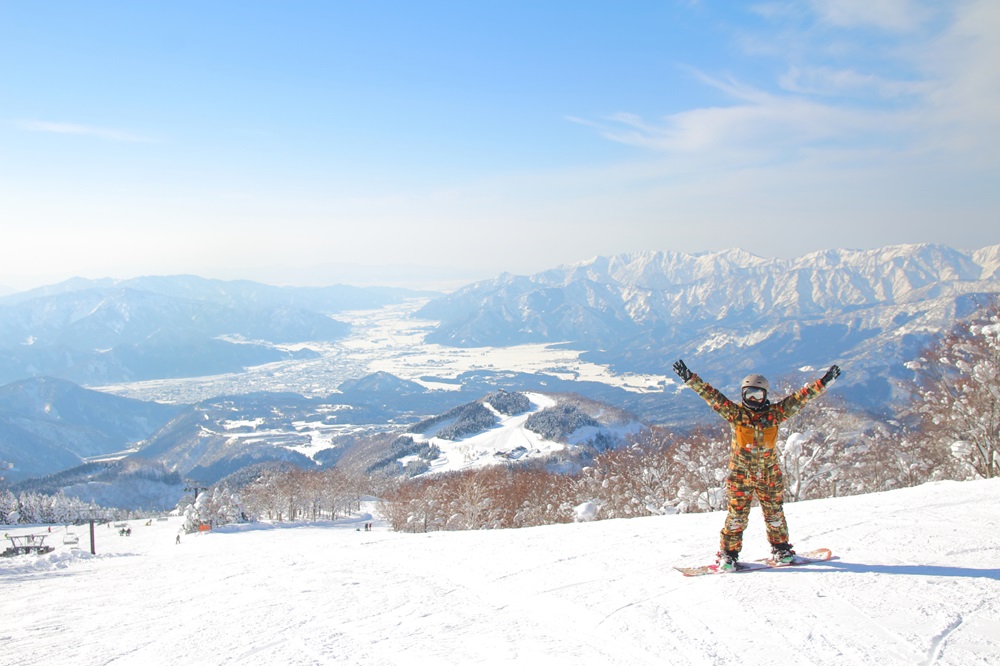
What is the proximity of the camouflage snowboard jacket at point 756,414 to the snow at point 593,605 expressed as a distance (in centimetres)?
168

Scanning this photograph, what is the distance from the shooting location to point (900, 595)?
6.57m

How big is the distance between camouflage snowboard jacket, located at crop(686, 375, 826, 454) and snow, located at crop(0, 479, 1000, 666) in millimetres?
1676

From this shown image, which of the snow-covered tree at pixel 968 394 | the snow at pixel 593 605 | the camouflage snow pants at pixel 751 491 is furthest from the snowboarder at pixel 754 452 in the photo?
the snow-covered tree at pixel 968 394

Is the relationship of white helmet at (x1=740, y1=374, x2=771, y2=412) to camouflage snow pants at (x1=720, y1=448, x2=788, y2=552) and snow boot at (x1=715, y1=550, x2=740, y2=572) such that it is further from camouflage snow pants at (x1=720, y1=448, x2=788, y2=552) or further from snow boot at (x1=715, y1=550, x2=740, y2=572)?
snow boot at (x1=715, y1=550, x2=740, y2=572)

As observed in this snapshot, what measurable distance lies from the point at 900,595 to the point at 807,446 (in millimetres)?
22127

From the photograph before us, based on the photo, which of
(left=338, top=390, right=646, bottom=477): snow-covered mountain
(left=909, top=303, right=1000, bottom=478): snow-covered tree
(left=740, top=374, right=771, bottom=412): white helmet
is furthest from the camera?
(left=338, top=390, right=646, bottom=477): snow-covered mountain

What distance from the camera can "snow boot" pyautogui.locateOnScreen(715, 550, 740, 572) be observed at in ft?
25.8

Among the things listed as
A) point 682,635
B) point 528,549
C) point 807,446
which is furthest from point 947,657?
point 807,446

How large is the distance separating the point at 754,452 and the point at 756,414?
0.50 meters

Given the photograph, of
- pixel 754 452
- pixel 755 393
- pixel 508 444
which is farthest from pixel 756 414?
pixel 508 444

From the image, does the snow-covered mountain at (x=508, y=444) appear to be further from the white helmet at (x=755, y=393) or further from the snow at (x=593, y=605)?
the white helmet at (x=755, y=393)

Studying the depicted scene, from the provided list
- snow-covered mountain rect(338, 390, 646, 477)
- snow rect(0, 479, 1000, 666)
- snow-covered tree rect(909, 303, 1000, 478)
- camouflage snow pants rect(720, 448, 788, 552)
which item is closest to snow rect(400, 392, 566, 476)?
snow-covered mountain rect(338, 390, 646, 477)

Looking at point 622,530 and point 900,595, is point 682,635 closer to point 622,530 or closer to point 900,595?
point 900,595

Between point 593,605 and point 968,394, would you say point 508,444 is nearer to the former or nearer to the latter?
point 968,394
